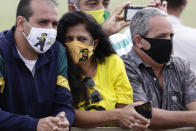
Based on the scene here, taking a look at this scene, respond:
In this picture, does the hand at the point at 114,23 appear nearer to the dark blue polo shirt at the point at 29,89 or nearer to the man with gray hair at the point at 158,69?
the man with gray hair at the point at 158,69

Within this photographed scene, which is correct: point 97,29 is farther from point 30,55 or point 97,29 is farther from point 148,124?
point 148,124

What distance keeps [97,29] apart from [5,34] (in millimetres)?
803

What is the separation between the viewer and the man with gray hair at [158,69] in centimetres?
354

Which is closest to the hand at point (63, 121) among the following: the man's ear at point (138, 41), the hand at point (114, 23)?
the man's ear at point (138, 41)

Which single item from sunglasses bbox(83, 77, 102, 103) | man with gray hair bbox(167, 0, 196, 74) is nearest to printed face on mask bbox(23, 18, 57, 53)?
sunglasses bbox(83, 77, 102, 103)

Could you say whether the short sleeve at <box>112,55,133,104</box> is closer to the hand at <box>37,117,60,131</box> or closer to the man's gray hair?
the man's gray hair

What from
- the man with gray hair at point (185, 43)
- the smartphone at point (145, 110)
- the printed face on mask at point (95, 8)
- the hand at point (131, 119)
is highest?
the printed face on mask at point (95, 8)

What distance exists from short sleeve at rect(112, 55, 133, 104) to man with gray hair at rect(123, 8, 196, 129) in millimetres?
83

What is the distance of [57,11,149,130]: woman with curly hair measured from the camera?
325 cm

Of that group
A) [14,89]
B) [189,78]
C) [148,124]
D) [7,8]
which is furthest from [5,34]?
[7,8]

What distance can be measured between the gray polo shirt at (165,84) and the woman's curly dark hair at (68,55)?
0.74ft

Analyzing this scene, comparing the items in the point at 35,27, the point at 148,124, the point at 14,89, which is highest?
the point at 35,27

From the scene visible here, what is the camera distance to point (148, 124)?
10.3 ft

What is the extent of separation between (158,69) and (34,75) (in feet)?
3.68
